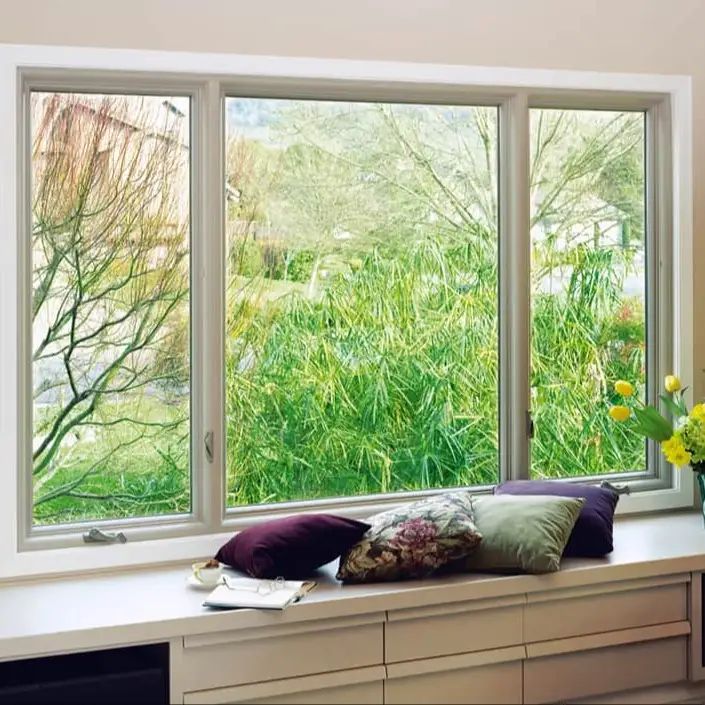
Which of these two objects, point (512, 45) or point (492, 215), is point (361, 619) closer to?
point (492, 215)

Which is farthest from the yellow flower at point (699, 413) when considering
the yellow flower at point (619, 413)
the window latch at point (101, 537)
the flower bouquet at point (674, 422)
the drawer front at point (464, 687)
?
the window latch at point (101, 537)

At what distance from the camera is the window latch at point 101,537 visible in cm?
297

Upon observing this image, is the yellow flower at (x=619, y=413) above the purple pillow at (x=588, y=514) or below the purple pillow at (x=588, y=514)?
above

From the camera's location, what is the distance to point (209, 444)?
3102mm

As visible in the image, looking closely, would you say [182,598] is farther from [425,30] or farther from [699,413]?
[425,30]

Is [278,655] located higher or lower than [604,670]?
higher

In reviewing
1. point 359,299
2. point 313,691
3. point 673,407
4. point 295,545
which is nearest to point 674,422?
point 673,407

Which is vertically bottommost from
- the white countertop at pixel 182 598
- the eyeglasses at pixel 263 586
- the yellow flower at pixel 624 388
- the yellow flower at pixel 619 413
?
the white countertop at pixel 182 598

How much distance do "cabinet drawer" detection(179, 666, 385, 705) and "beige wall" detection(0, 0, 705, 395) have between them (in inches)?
64.3

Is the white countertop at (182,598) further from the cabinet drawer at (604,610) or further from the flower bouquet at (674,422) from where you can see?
the flower bouquet at (674,422)

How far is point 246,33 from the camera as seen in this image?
3041mm

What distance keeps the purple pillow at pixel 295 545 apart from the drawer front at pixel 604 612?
1.85 ft

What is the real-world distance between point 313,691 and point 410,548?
0.45m

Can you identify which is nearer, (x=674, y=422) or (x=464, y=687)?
(x=464, y=687)
